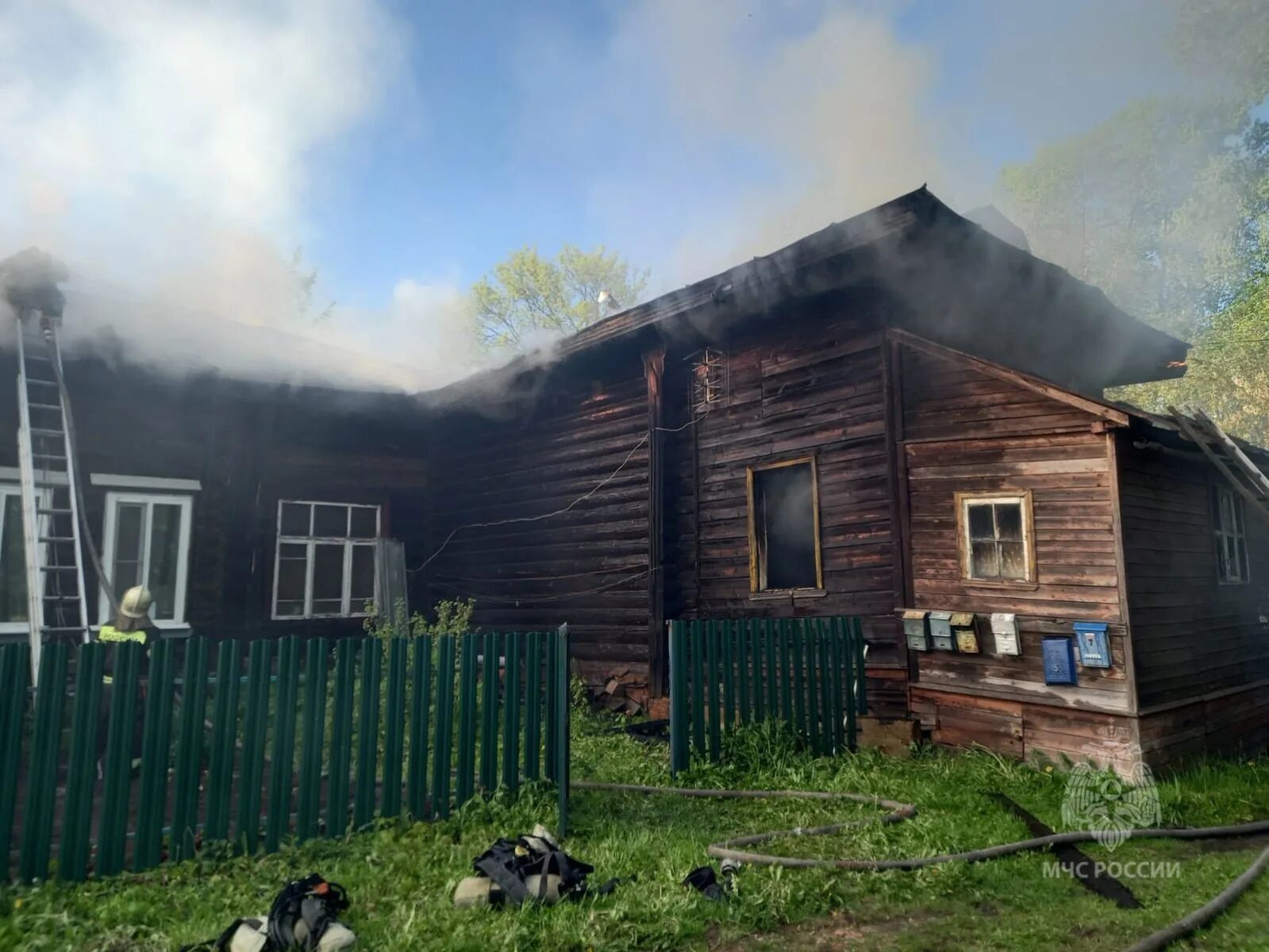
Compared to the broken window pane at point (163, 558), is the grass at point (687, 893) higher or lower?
lower

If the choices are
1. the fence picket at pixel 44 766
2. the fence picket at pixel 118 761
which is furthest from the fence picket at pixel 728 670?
the fence picket at pixel 44 766

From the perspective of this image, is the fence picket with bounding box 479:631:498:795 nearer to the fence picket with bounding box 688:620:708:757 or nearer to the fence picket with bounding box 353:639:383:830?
the fence picket with bounding box 353:639:383:830

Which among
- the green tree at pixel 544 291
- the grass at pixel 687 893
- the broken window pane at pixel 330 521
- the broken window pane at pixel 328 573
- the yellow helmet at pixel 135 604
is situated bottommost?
the grass at pixel 687 893

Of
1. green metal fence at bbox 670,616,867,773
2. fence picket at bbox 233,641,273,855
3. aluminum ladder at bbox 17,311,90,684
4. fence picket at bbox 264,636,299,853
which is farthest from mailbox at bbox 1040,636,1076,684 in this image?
aluminum ladder at bbox 17,311,90,684

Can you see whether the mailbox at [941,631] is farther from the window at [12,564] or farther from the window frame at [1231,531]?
the window at [12,564]

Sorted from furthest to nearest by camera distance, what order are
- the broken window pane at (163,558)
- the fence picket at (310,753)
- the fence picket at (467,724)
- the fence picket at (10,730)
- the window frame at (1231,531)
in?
1. the broken window pane at (163,558)
2. the window frame at (1231,531)
3. the fence picket at (467,724)
4. the fence picket at (310,753)
5. the fence picket at (10,730)

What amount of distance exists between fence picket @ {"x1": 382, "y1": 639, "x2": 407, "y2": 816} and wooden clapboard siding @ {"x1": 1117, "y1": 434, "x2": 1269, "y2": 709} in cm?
619

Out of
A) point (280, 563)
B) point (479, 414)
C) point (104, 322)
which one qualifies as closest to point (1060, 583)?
point (479, 414)

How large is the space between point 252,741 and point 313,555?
7479mm

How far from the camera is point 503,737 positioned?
5527 millimetres

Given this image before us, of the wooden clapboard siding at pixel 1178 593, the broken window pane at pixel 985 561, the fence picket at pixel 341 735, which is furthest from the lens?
the broken window pane at pixel 985 561

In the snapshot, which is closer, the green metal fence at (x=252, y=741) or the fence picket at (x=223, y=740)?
the green metal fence at (x=252, y=741)

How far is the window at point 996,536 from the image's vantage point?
7242 mm

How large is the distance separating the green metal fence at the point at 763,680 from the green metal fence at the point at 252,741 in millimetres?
1519
